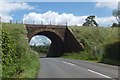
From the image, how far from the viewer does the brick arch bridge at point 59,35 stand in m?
70.5

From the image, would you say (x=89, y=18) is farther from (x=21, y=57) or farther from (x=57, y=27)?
(x=21, y=57)

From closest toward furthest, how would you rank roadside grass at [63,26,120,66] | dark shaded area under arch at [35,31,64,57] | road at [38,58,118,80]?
road at [38,58,118,80] → roadside grass at [63,26,120,66] → dark shaded area under arch at [35,31,64,57]

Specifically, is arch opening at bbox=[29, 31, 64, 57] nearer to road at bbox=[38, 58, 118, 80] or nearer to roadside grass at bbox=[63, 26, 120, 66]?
roadside grass at bbox=[63, 26, 120, 66]

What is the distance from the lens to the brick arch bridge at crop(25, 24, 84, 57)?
7050cm

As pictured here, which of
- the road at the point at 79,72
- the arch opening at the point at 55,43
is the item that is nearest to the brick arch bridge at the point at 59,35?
the arch opening at the point at 55,43

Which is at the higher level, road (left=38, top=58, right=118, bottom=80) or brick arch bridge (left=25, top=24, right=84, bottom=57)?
brick arch bridge (left=25, top=24, right=84, bottom=57)

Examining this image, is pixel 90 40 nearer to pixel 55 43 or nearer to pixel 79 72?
pixel 55 43

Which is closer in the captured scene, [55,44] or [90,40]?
[90,40]

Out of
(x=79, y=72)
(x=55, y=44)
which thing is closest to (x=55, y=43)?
(x=55, y=44)

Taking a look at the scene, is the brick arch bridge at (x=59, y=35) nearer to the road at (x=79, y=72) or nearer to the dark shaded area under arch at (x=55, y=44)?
the dark shaded area under arch at (x=55, y=44)

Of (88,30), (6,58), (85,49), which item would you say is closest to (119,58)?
(6,58)

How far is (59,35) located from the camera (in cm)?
7300

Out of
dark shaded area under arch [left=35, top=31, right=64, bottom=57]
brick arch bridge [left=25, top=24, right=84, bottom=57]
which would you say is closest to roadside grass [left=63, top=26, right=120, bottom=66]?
brick arch bridge [left=25, top=24, right=84, bottom=57]

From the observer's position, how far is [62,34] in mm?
73438
